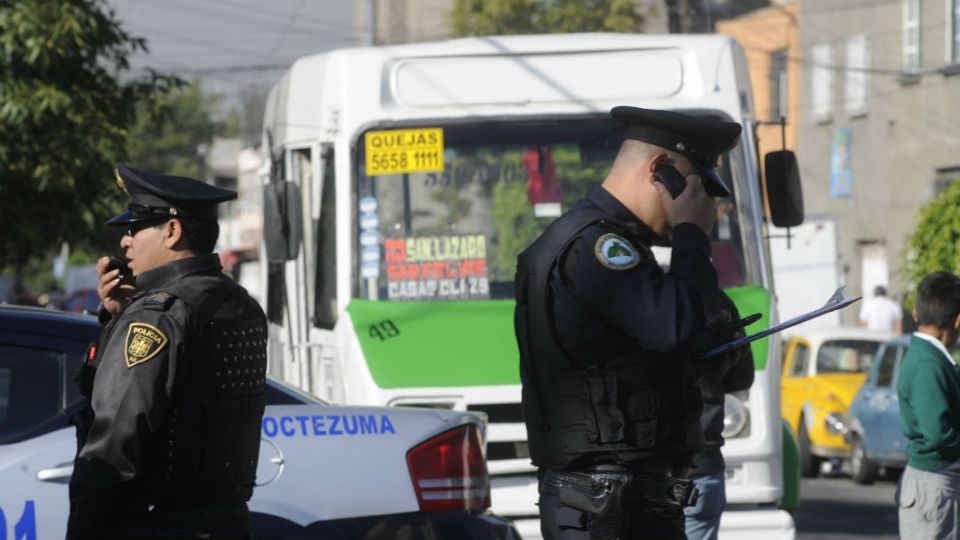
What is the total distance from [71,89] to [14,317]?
8.23 meters

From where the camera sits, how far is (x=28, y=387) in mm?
5965

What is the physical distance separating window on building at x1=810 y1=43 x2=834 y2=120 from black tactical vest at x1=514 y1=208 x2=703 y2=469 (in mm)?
33191

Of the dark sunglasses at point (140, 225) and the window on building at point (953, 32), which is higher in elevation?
the window on building at point (953, 32)

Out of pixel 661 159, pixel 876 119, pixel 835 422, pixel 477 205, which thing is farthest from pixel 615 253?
pixel 876 119

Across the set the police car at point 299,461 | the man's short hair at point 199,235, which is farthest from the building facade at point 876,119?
the man's short hair at point 199,235

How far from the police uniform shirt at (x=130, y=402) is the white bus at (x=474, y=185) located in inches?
177

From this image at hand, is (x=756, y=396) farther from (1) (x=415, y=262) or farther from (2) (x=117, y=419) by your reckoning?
(2) (x=117, y=419)

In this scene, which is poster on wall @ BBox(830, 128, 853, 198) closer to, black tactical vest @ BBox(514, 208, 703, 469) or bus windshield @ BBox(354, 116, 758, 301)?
bus windshield @ BBox(354, 116, 758, 301)

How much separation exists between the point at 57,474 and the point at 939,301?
11.4 feet

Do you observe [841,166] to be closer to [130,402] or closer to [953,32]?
[953,32]

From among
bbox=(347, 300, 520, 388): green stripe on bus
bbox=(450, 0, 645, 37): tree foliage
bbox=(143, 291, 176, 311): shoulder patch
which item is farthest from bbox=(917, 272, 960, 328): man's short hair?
bbox=(450, 0, 645, 37): tree foliage

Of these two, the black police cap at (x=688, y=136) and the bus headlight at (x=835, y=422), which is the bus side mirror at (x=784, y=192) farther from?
the bus headlight at (x=835, y=422)

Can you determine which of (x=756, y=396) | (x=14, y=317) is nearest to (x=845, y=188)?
(x=756, y=396)

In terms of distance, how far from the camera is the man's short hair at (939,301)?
7.06m
